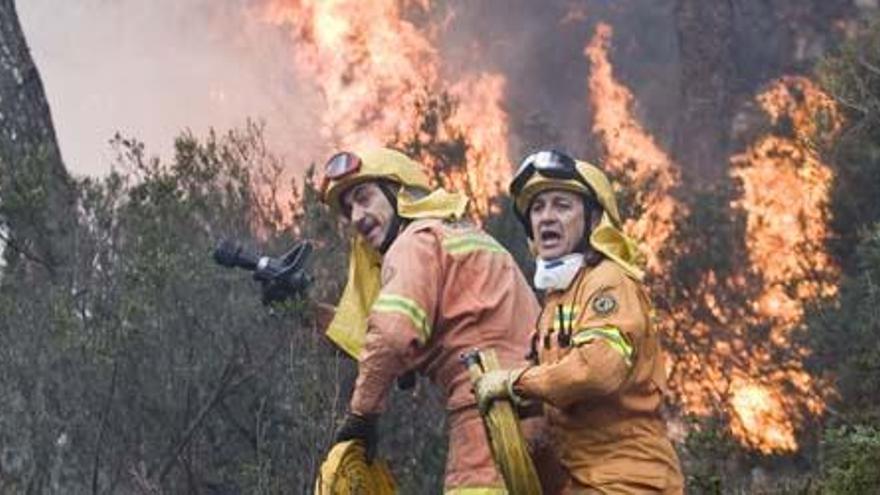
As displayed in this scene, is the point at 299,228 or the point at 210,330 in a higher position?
the point at 299,228

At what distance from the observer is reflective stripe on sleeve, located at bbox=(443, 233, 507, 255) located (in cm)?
440

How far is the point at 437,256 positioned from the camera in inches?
172

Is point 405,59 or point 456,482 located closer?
point 456,482

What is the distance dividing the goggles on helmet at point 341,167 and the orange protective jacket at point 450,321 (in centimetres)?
32

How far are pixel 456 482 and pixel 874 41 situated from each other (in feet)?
32.6

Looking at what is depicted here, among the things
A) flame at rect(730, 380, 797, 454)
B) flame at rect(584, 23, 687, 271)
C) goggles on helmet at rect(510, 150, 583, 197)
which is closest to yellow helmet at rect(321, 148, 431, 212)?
goggles on helmet at rect(510, 150, 583, 197)

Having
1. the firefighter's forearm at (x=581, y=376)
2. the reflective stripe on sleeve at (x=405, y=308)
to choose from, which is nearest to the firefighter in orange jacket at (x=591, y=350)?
the firefighter's forearm at (x=581, y=376)

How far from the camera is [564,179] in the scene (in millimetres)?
4070

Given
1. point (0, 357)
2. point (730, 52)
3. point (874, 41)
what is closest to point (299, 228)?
point (0, 357)

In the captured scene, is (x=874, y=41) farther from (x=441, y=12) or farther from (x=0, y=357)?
(x=441, y=12)

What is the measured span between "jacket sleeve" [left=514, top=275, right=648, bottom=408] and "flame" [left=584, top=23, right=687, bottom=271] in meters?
5.20

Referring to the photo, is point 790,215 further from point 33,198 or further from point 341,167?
point 341,167

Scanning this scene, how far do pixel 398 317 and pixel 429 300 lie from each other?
0.15 metres

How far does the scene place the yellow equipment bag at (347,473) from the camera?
14.1ft
